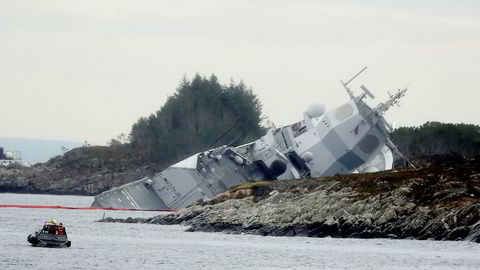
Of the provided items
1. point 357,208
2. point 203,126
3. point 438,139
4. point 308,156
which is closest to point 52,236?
point 357,208

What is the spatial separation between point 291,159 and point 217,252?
1861 inches

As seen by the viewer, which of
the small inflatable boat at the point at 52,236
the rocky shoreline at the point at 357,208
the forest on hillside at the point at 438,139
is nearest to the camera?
the small inflatable boat at the point at 52,236

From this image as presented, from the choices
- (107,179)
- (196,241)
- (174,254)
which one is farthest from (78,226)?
(107,179)

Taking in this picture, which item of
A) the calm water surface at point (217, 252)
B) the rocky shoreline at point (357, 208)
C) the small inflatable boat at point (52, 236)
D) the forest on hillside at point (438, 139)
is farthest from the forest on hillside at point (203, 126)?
the small inflatable boat at point (52, 236)

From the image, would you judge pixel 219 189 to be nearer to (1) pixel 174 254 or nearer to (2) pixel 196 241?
(2) pixel 196 241

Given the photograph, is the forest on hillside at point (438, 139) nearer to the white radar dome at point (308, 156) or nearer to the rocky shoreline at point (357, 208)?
the white radar dome at point (308, 156)

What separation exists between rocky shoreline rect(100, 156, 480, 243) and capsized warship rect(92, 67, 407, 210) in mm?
14723

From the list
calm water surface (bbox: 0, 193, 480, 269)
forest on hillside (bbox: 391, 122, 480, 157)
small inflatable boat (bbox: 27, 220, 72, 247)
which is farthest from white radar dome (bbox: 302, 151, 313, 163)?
small inflatable boat (bbox: 27, 220, 72, 247)

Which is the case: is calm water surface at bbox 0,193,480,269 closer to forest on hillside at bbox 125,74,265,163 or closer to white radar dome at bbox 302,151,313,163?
white radar dome at bbox 302,151,313,163

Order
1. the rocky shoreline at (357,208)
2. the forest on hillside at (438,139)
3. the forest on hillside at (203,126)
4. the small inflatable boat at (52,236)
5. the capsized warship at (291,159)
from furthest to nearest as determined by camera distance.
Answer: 1. the forest on hillside at (203,126)
2. the forest on hillside at (438,139)
3. the capsized warship at (291,159)
4. the rocky shoreline at (357,208)
5. the small inflatable boat at (52,236)

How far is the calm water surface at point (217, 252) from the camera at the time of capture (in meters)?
76.4

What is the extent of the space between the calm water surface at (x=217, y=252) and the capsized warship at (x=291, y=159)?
26.3m

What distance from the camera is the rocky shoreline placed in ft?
302

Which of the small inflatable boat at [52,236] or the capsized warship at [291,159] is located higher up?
the capsized warship at [291,159]
